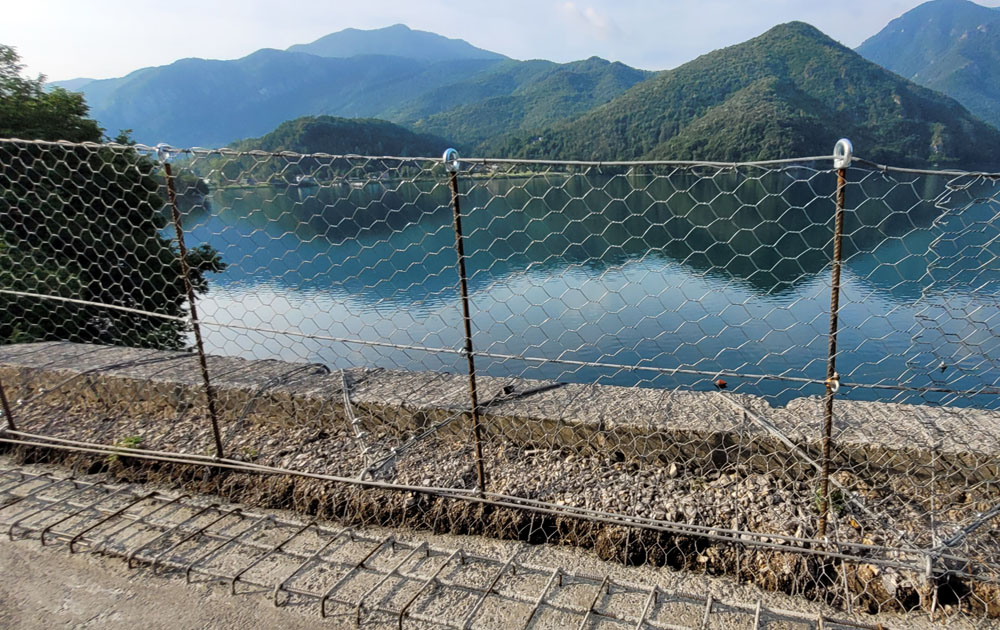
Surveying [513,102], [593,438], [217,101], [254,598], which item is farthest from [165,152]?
[217,101]

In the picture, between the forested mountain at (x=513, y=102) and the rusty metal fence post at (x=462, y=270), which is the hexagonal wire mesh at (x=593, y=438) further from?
the forested mountain at (x=513, y=102)

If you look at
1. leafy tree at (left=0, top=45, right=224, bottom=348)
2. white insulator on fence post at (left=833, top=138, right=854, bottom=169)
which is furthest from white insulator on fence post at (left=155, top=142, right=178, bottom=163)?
leafy tree at (left=0, top=45, right=224, bottom=348)

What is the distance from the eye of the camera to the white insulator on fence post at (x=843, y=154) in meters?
1.70

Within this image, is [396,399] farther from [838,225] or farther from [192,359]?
[838,225]

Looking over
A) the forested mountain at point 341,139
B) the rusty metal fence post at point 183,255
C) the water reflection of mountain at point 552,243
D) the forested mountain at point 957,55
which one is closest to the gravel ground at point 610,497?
the rusty metal fence post at point 183,255

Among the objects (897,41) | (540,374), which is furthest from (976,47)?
(540,374)

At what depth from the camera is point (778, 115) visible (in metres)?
28.4

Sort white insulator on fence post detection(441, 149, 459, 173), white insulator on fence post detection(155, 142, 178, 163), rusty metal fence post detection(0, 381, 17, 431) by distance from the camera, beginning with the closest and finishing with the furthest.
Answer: white insulator on fence post detection(441, 149, 459, 173) → white insulator on fence post detection(155, 142, 178, 163) → rusty metal fence post detection(0, 381, 17, 431)

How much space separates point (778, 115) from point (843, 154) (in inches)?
1206

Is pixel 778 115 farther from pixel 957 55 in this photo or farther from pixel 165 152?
pixel 957 55

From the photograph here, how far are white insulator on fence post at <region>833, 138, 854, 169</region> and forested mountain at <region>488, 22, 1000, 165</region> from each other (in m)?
15.5

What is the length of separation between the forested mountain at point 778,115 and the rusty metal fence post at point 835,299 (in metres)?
15.4

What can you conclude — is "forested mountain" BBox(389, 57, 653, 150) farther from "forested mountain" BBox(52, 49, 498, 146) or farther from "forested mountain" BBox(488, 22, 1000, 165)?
"forested mountain" BBox(52, 49, 498, 146)

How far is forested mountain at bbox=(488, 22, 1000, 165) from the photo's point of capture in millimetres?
23984
